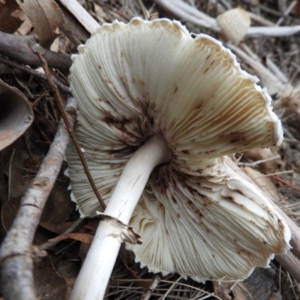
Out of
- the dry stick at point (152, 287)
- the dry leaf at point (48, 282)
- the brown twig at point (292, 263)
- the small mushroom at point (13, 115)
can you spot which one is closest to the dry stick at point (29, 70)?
the small mushroom at point (13, 115)

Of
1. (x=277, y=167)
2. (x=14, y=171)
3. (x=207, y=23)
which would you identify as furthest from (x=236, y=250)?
(x=207, y=23)

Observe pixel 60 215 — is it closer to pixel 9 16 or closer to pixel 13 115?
pixel 13 115

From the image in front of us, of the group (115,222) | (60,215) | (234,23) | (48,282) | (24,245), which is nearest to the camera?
(24,245)

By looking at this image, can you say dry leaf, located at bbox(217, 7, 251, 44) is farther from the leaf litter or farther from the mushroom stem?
the mushroom stem

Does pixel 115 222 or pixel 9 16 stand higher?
pixel 9 16

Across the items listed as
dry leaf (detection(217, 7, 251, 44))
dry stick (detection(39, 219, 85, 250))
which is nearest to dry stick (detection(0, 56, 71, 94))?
dry stick (detection(39, 219, 85, 250))

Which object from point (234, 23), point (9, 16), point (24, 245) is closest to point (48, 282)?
point (24, 245)

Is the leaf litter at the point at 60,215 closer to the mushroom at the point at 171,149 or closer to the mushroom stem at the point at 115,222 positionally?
the mushroom at the point at 171,149
